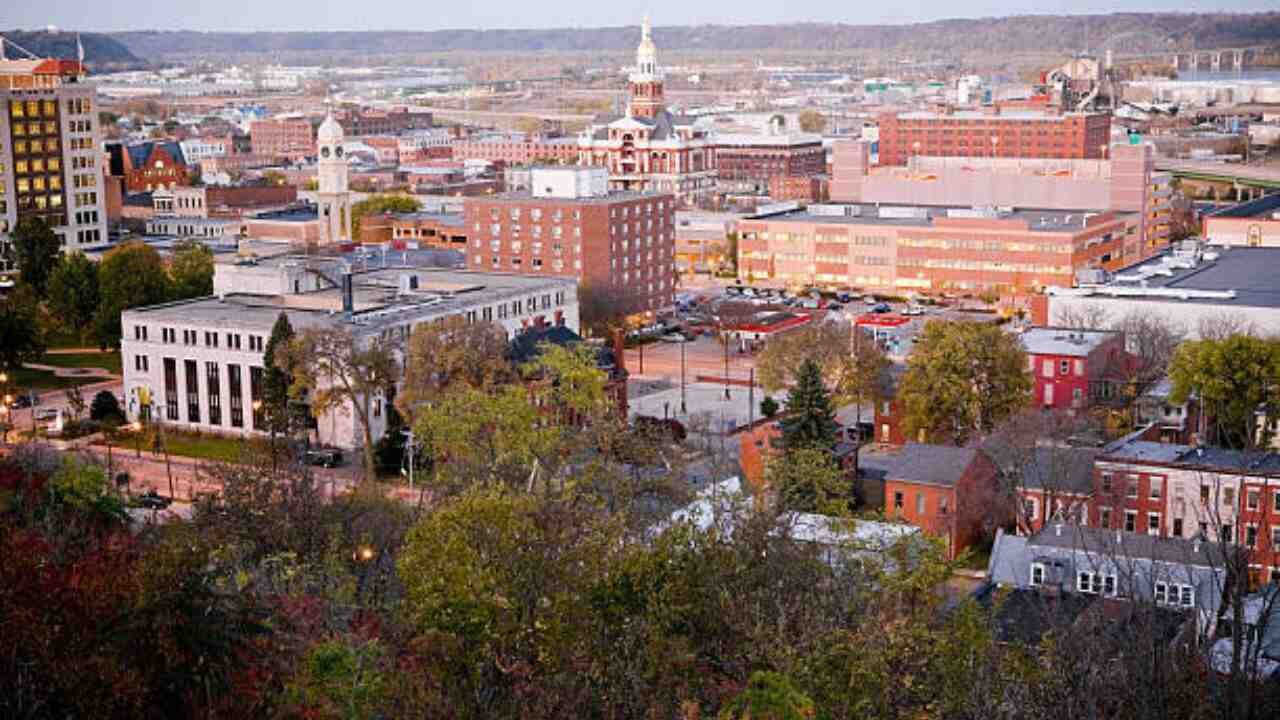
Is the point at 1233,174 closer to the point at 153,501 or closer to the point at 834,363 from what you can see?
the point at 834,363

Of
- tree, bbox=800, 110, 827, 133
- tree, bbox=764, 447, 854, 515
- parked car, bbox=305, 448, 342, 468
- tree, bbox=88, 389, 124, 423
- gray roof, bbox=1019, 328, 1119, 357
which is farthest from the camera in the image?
tree, bbox=800, 110, 827, 133

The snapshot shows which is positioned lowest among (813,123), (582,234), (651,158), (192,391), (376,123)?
(192,391)

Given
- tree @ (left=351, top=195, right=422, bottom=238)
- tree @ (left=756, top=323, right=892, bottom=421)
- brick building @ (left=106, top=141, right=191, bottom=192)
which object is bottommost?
tree @ (left=756, top=323, right=892, bottom=421)

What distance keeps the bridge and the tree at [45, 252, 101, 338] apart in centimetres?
7528

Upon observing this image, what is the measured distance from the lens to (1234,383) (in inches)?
1538

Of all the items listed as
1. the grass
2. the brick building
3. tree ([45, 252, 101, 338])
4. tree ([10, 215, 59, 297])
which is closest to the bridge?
the brick building

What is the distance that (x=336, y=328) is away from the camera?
140 feet

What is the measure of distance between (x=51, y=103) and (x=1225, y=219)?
2134 inches

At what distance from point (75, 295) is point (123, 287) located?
2.76m

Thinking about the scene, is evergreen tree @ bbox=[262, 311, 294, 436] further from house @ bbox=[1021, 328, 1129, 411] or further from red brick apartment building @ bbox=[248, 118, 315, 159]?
red brick apartment building @ bbox=[248, 118, 315, 159]

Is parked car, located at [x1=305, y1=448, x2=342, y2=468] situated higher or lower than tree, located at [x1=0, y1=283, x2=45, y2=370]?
lower

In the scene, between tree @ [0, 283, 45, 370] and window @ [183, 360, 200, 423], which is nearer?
window @ [183, 360, 200, 423]

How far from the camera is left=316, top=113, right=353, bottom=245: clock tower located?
6975 cm

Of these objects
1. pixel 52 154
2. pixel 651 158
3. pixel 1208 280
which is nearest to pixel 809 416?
pixel 1208 280
